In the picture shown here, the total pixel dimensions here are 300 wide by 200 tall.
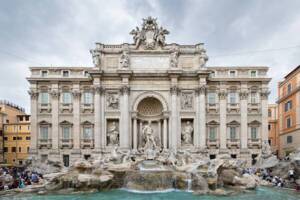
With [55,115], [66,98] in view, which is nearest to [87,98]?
[66,98]

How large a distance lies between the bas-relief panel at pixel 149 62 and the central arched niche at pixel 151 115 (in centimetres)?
367

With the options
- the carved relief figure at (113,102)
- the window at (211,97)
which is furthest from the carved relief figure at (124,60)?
the window at (211,97)

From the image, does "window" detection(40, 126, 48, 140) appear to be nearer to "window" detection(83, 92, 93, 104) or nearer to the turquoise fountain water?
"window" detection(83, 92, 93, 104)

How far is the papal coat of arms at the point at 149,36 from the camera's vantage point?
102 ft

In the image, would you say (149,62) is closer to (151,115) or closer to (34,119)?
(151,115)

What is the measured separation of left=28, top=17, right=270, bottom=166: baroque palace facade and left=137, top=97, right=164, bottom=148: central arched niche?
0.12 m

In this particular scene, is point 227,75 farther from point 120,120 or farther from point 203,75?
point 120,120

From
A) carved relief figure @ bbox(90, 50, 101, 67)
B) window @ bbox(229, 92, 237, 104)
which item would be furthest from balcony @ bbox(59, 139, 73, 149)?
Answer: window @ bbox(229, 92, 237, 104)

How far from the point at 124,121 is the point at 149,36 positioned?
1021cm

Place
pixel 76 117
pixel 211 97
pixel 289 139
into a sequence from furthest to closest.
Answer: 1. pixel 289 139
2. pixel 211 97
3. pixel 76 117

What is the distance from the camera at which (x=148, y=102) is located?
31734 mm

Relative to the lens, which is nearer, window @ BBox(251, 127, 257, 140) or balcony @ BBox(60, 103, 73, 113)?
balcony @ BBox(60, 103, 73, 113)

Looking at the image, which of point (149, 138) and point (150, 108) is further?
point (150, 108)

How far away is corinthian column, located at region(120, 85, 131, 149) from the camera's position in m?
29.6
